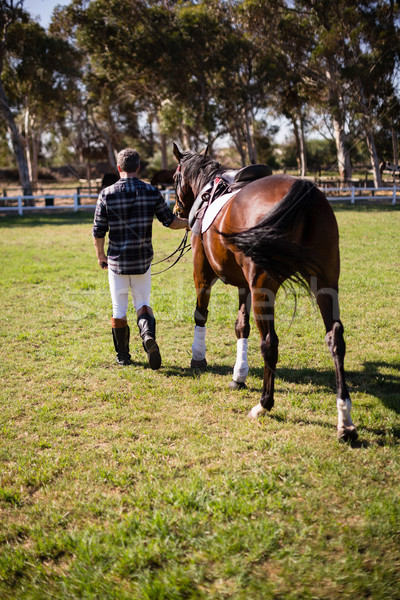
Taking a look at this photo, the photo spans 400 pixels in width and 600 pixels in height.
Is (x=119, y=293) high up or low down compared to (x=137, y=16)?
down

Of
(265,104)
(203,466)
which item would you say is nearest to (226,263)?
(203,466)

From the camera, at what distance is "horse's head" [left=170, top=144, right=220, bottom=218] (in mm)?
5109

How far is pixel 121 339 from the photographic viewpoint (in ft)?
17.3

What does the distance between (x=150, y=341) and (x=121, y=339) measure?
25.3 inches

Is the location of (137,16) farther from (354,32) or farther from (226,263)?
(226,263)

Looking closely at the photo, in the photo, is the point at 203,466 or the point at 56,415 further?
the point at 56,415

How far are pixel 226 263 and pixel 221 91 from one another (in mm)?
26514

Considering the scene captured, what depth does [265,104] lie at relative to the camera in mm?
29562

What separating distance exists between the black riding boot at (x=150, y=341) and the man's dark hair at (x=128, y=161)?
Result: 5.22 feet

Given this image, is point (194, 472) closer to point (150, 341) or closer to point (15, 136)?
point (150, 341)

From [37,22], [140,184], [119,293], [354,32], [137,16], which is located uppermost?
[37,22]

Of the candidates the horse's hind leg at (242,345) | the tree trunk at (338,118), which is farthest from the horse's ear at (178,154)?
the tree trunk at (338,118)

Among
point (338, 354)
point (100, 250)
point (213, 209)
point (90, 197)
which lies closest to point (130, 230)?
point (100, 250)

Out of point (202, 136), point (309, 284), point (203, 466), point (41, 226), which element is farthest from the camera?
point (202, 136)
